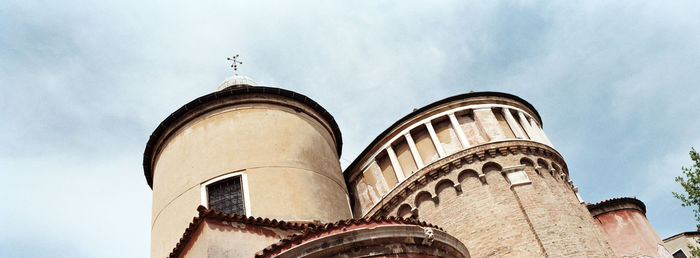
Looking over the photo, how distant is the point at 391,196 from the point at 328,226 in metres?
8.36

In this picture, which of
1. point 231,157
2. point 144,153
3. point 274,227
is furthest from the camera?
point 144,153

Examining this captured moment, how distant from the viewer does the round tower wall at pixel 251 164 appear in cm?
1254

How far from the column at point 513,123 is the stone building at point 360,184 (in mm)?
50

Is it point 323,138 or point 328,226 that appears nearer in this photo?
point 328,226

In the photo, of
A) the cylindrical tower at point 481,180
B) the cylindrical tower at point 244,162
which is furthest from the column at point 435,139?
the cylindrical tower at point 244,162

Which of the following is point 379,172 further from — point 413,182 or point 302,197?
point 302,197

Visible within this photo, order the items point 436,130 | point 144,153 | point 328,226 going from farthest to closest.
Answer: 1. point 436,130
2. point 144,153
3. point 328,226

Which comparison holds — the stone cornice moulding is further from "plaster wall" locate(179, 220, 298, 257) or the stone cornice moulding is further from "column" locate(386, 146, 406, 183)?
"plaster wall" locate(179, 220, 298, 257)

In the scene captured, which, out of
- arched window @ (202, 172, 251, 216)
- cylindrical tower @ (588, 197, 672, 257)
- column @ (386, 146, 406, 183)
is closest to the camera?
arched window @ (202, 172, 251, 216)

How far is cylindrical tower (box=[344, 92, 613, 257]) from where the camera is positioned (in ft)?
47.2

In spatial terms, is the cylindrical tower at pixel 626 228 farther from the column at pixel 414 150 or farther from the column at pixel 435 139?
the column at pixel 414 150

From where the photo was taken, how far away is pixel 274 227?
10.9 meters

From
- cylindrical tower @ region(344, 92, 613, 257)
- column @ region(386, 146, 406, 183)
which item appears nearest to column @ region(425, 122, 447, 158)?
cylindrical tower @ region(344, 92, 613, 257)

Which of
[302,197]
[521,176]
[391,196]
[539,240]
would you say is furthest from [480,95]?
[302,197]
